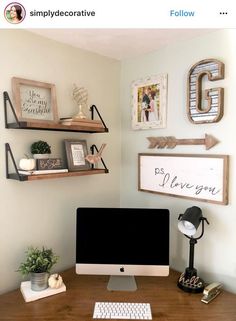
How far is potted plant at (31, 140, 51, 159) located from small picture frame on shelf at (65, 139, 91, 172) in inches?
6.0

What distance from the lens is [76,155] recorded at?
5.22 ft

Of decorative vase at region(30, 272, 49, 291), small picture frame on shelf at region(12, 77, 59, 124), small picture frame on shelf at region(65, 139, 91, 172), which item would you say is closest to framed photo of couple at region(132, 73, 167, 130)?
small picture frame on shelf at region(65, 139, 91, 172)

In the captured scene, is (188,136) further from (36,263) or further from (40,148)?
(36,263)

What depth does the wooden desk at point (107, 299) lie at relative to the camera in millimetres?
1173

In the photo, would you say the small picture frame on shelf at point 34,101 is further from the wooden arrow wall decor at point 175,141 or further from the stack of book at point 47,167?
the wooden arrow wall decor at point 175,141

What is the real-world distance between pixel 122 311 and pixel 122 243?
0.33 metres

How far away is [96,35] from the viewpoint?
148 cm

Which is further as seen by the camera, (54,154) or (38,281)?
(54,154)

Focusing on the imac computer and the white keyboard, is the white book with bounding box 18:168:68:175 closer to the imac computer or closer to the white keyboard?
the imac computer

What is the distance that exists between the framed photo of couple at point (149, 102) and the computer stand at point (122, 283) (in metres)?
0.95

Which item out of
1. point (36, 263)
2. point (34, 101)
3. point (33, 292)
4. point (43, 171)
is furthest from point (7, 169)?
point (33, 292)

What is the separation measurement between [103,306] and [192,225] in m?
0.59

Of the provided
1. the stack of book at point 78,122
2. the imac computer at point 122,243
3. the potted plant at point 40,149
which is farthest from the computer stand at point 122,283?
the stack of book at point 78,122
